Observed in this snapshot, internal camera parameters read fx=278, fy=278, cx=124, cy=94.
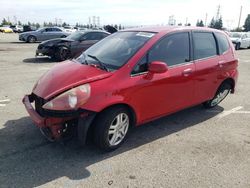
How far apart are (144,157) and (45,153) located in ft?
4.45

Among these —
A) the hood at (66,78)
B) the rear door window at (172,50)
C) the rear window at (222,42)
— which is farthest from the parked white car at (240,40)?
the hood at (66,78)

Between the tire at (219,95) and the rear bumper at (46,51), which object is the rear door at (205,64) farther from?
the rear bumper at (46,51)

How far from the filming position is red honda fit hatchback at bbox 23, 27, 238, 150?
11.5 ft

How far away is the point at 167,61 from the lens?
4410mm

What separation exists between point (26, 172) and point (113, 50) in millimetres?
2206

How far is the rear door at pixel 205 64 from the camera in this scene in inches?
194

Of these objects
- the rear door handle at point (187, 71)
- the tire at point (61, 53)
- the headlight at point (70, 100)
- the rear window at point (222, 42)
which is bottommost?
the tire at point (61, 53)

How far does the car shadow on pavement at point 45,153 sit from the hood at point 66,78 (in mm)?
806

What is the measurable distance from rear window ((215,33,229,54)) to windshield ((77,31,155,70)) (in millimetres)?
1833

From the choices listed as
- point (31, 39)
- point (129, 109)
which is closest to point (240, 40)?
point (31, 39)

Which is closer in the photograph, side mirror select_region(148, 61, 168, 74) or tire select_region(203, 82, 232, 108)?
side mirror select_region(148, 61, 168, 74)

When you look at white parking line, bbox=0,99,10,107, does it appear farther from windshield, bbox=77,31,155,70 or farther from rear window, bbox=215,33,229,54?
rear window, bbox=215,33,229,54

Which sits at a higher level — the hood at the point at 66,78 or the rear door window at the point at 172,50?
the rear door window at the point at 172,50

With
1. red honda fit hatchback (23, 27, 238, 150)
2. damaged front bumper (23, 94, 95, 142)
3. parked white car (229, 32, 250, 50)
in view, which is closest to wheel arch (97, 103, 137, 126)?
red honda fit hatchback (23, 27, 238, 150)
